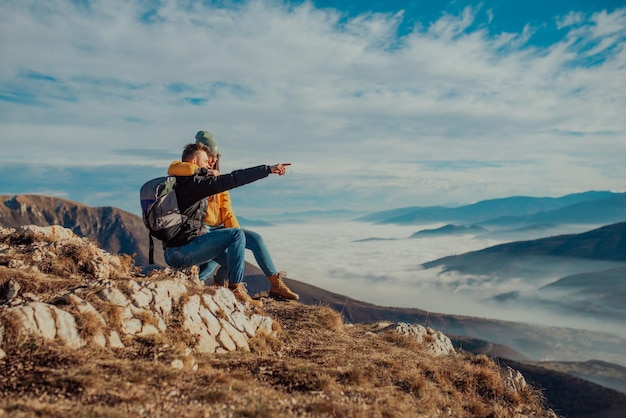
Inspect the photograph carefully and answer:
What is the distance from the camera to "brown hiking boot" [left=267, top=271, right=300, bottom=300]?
A: 1380cm

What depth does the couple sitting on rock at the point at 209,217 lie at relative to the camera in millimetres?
9742

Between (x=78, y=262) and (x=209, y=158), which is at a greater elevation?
(x=209, y=158)

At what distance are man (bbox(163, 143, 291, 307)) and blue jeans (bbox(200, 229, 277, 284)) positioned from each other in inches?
33.9

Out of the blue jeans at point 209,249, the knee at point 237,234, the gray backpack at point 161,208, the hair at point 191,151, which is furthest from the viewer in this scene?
the knee at point 237,234

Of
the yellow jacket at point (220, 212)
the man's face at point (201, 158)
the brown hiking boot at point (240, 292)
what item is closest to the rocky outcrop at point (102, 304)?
the brown hiking boot at point (240, 292)

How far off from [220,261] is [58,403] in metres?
6.23

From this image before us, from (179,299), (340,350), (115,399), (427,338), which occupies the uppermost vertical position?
(179,299)

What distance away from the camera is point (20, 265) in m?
11.4

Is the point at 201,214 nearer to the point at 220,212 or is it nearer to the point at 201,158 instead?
the point at 201,158

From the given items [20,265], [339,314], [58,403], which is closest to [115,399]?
[58,403]

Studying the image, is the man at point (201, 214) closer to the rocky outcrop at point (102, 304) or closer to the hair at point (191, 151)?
the hair at point (191, 151)

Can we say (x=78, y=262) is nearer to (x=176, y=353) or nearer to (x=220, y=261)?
(x=220, y=261)

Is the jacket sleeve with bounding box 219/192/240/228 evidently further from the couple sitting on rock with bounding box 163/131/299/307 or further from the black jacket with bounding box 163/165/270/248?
the black jacket with bounding box 163/165/270/248

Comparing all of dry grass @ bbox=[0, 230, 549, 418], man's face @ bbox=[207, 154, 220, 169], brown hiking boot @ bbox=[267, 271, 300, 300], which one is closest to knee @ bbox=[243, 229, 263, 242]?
dry grass @ bbox=[0, 230, 549, 418]
